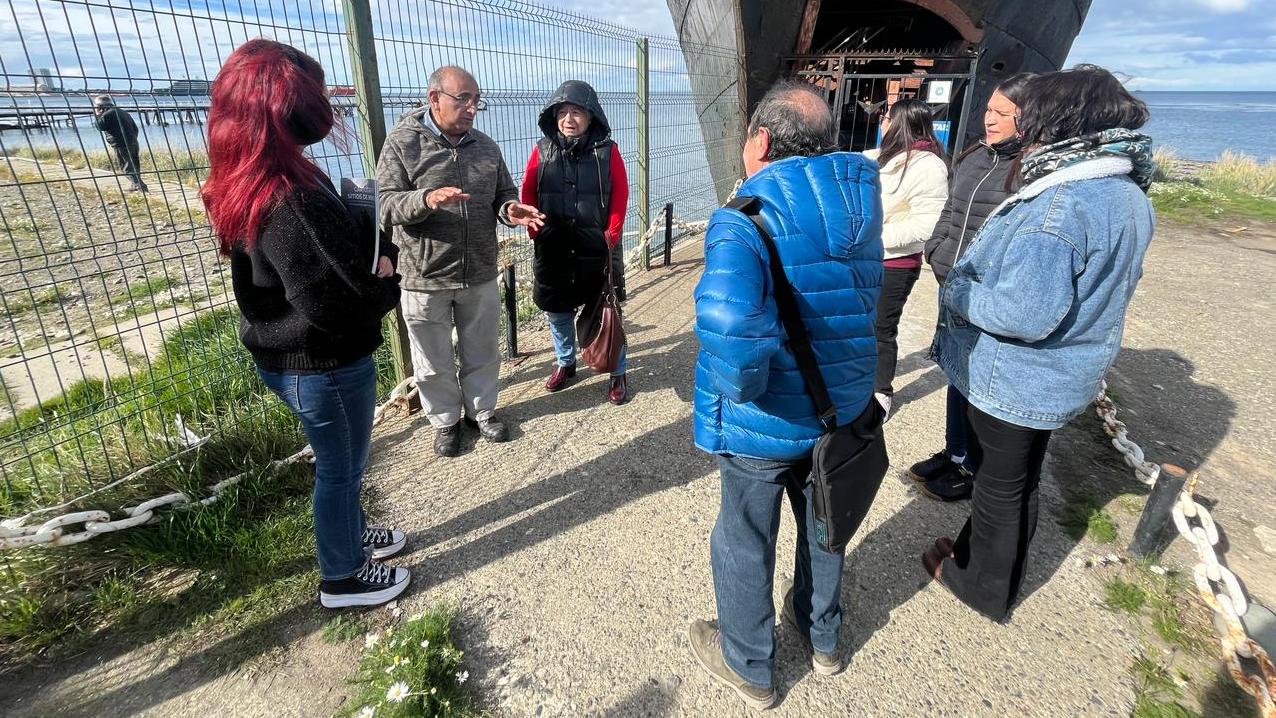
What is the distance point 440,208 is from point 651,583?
1.94 m

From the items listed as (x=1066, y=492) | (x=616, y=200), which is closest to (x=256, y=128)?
(x=616, y=200)

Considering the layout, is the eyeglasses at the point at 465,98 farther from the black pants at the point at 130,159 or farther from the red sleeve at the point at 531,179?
the black pants at the point at 130,159

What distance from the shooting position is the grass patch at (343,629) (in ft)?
7.41

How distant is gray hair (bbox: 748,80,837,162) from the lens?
159 cm

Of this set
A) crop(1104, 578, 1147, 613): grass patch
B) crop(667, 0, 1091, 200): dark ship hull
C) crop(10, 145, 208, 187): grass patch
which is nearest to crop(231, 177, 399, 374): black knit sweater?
crop(10, 145, 208, 187): grass patch

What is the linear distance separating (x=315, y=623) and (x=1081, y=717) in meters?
2.65

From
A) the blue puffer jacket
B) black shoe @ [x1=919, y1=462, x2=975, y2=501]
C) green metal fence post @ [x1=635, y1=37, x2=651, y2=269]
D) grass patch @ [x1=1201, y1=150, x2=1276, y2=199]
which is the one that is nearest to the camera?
the blue puffer jacket

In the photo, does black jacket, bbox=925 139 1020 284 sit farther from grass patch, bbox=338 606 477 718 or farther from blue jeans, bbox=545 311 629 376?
grass patch, bbox=338 606 477 718

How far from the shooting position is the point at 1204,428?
396cm

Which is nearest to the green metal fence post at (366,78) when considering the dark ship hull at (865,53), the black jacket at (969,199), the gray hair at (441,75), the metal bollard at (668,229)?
the gray hair at (441,75)

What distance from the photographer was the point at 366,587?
237 centimetres

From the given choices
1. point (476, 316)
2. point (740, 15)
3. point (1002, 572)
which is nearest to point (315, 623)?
point (476, 316)

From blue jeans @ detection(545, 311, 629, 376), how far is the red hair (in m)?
2.24

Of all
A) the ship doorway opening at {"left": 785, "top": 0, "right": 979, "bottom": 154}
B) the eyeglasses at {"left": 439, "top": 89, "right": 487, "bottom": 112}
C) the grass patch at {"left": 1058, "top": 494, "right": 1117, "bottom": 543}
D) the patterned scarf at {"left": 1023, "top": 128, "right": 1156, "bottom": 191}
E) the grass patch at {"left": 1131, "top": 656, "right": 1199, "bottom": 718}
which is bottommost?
the grass patch at {"left": 1131, "top": 656, "right": 1199, "bottom": 718}
